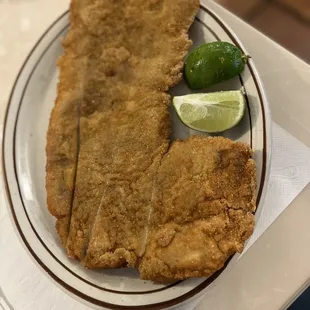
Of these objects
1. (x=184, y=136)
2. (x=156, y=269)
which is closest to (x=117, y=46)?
(x=184, y=136)

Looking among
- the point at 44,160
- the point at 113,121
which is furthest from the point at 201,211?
the point at 44,160

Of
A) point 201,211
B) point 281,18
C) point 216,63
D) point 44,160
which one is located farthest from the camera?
point 281,18

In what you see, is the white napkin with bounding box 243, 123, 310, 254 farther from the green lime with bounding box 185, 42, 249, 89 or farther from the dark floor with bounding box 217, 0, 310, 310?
→ the dark floor with bounding box 217, 0, 310, 310

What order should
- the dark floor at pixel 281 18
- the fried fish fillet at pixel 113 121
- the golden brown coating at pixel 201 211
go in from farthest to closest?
1. the dark floor at pixel 281 18
2. the fried fish fillet at pixel 113 121
3. the golden brown coating at pixel 201 211

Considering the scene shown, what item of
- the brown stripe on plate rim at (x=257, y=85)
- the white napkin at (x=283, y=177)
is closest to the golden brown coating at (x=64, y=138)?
the brown stripe on plate rim at (x=257, y=85)

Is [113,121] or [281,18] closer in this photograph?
[113,121]

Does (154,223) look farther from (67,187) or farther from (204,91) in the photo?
(204,91)

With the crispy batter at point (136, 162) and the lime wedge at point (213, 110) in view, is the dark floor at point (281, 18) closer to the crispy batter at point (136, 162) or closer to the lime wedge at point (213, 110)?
the crispy batter at point (136, 162)

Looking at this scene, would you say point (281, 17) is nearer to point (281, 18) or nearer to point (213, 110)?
point (281, 18)
